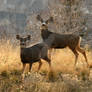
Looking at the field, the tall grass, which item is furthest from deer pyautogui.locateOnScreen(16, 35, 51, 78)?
the tall grass

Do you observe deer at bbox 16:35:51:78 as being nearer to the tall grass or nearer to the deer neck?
the tall grass

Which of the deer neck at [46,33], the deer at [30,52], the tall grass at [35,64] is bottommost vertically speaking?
the tall grass at [35,64]

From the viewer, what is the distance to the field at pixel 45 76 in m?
7.75

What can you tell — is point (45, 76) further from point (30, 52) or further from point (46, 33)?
point (46, 33)

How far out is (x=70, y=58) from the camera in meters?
12.4

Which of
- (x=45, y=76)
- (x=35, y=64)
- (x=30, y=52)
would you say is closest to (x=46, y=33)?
(x=35, y=64)

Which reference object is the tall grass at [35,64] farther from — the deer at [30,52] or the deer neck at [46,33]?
the deer neck at [46,33]

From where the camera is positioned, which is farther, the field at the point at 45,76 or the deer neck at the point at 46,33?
the deer neck at the point at 46,33

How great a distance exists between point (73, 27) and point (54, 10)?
1.60 m

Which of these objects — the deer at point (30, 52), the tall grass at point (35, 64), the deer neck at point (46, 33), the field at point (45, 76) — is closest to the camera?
the field at point (45, 76)

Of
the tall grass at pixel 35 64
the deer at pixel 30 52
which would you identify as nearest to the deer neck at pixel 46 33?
the tall grass at pixel 35 64

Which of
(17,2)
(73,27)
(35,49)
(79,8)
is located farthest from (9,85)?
(17,2)

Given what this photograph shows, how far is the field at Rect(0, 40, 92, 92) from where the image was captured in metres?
7.75

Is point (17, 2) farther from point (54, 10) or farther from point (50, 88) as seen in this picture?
point (50, 88)
